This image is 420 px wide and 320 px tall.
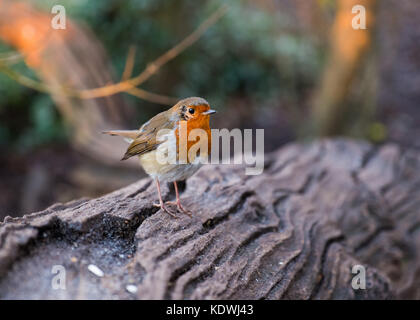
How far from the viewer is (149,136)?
2.72m

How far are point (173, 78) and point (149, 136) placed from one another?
4.77 meters

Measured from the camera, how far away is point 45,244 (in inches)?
79.1

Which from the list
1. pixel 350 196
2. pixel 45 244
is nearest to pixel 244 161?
pixel 350 196

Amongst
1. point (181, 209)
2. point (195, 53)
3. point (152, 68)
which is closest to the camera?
point (181, 209)

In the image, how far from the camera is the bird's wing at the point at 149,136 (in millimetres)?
2672

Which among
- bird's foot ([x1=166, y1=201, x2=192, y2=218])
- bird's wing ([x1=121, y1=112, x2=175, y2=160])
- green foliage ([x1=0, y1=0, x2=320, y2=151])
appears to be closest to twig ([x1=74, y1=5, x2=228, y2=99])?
bird's wing ([x1=121, y1=112, x2=175, y2=160])

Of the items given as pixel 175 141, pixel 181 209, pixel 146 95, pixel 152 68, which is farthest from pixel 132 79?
pixel 146 95

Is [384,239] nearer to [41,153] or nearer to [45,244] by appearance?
[45,244]

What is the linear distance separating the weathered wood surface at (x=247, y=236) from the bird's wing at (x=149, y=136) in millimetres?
282

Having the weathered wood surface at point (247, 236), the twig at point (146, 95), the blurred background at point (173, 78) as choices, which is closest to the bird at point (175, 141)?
the weathered wood surface at point (247, 236)

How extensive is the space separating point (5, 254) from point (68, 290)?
311 mm

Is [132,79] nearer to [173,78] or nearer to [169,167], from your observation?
[169,167]

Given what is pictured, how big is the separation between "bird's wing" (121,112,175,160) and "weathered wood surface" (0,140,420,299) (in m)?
0.28

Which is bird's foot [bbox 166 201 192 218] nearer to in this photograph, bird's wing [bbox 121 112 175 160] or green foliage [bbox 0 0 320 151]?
bird's wing [bbox 121 112 175 160]
